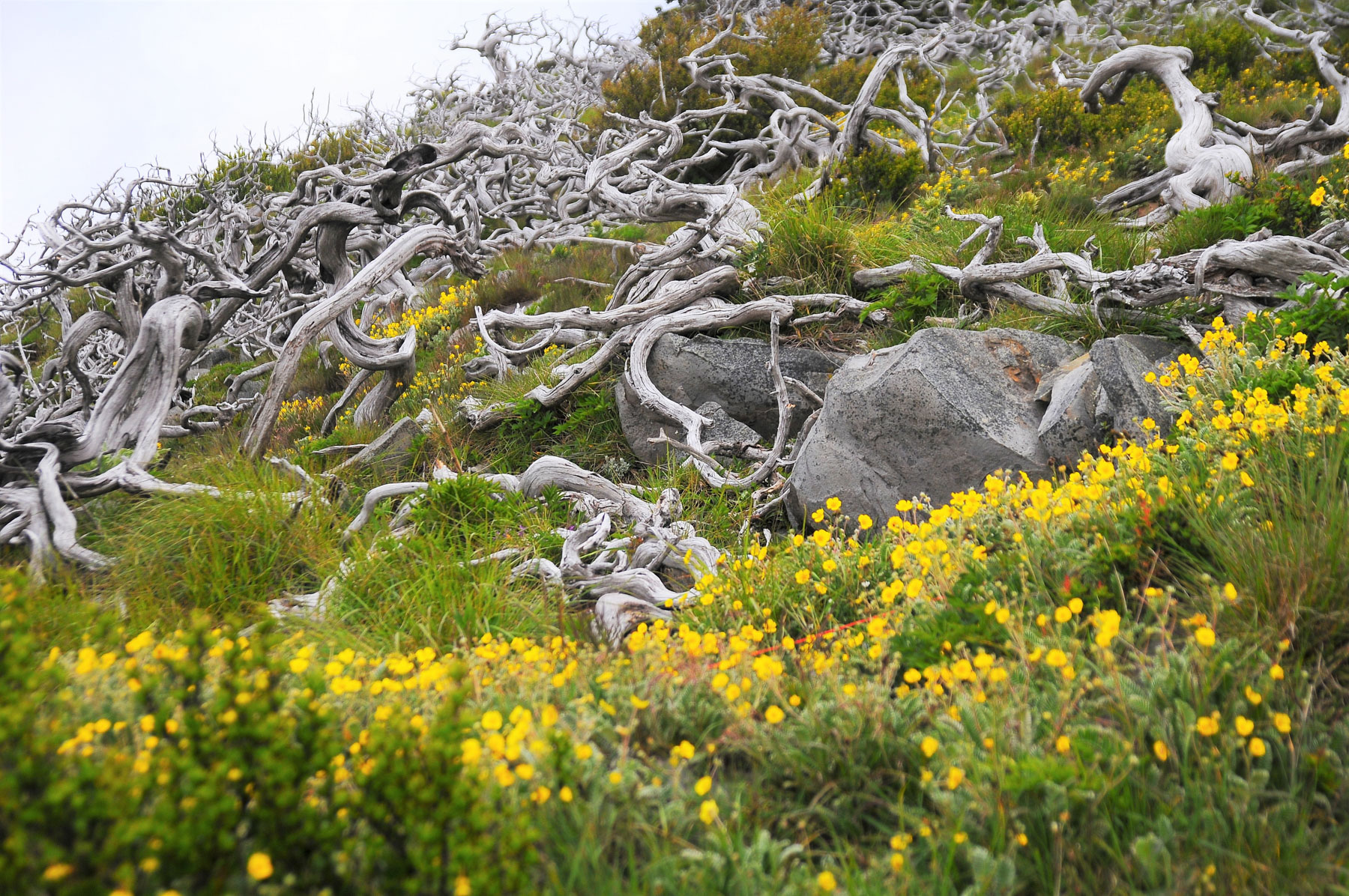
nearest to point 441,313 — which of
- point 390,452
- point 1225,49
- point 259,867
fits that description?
point 390,452

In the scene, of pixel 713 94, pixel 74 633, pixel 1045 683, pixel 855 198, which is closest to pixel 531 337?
pixel 855 198

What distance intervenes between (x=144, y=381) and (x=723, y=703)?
19.2ft

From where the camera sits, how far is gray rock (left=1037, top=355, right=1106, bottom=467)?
16.0ft

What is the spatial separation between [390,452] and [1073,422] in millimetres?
6024

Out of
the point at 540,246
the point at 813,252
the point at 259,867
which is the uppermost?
the point at 259,867

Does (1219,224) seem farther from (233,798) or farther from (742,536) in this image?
(233,798)

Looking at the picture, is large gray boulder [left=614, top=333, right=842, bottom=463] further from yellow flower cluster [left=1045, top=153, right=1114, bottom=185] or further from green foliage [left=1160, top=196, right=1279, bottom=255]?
yellow flower cluster [left=1045, top=153, right=1114, bottom=185]

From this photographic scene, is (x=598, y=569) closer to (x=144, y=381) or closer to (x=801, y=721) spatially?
(x=801, y=721)

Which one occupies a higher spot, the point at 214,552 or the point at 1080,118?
the point at 214,552

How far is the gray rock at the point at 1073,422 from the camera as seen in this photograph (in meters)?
4.88

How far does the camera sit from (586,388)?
24.6 ft

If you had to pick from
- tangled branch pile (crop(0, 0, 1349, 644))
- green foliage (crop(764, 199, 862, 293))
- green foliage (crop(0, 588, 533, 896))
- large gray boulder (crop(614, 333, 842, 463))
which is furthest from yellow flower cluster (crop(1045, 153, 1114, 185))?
green foliage (crop(0, 588, 533, 896))

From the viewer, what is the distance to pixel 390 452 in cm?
755

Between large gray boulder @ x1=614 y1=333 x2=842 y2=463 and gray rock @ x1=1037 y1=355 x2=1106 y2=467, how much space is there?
217 centimetres
